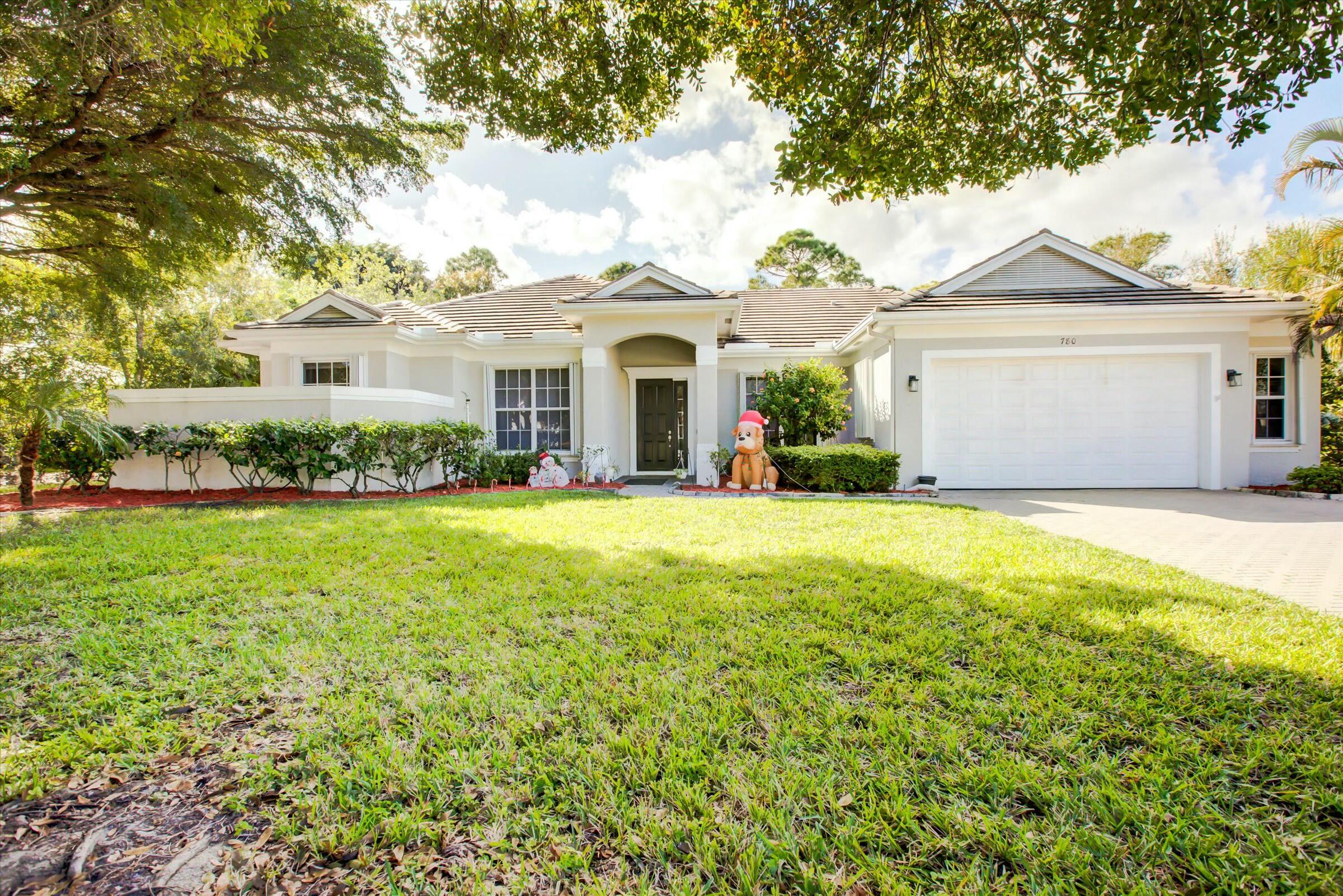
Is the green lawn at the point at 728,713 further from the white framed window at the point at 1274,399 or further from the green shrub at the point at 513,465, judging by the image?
the white framed window at the point at 1274,399

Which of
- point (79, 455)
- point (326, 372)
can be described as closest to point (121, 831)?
point (79, 455)

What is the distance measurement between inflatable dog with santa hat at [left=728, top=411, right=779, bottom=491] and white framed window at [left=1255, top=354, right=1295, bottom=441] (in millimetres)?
10054


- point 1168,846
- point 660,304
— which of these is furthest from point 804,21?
point 1168,846

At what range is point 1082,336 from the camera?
1034 cm

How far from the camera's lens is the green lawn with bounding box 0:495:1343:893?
1755 mm

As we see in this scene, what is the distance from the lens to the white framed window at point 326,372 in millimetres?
12125

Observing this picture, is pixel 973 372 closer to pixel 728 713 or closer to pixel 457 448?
pixel 728 713

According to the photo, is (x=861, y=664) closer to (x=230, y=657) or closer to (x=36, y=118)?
(x=230, y=657)

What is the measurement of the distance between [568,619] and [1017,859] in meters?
2.67

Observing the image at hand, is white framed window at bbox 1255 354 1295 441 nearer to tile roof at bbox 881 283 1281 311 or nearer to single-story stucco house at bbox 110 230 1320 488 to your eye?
→ single-story stucco house at bbox 110 230 1320 488

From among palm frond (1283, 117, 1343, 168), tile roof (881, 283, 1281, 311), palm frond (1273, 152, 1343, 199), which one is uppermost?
palm frond (1283, 117, 1343, 168)

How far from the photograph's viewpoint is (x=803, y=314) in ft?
52.0

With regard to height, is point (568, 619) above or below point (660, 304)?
below

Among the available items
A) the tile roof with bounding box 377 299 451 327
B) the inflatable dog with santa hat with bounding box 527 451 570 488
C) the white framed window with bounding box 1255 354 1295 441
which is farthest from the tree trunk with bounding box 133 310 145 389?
the white framed window with bounding box 1255 354 1295 441
